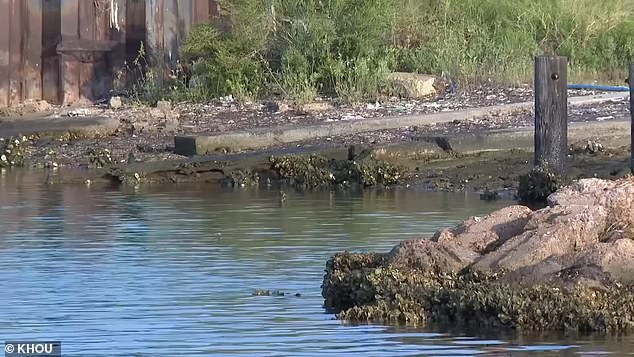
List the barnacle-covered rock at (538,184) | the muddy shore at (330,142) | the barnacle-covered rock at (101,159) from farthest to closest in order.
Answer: the barnacle-covered rock at (101,159) < the muddy shore at (330,142) < the barnacle-covered rock at (538,184)

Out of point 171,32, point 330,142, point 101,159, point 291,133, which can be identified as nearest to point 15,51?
point 171,32

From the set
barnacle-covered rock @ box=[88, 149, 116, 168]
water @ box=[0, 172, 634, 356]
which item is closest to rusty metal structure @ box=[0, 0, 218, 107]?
barnacle-covered rock @ box=[88, 149, 116, 168]

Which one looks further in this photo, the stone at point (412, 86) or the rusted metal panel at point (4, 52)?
the rusted metal panel at point (4, 52)

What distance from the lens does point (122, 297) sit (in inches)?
420

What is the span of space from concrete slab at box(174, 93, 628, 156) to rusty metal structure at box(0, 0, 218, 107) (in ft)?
15.6

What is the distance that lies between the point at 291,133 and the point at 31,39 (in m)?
6.35

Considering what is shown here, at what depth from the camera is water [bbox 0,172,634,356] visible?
899cm

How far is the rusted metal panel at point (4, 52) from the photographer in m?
24.5

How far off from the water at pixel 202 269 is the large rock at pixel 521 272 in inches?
7.3

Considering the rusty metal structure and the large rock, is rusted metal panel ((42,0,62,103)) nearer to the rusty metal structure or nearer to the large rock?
the rusty metal structure

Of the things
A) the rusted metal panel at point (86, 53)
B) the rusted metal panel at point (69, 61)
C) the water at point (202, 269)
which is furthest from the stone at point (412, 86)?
the rusted metal panel at point (69, 61)

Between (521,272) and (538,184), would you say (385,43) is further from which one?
(521,272)

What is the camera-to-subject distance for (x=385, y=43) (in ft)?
78.5

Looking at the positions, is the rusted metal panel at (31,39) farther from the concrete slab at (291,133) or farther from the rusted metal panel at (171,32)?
the concrete slab at (291,133)
